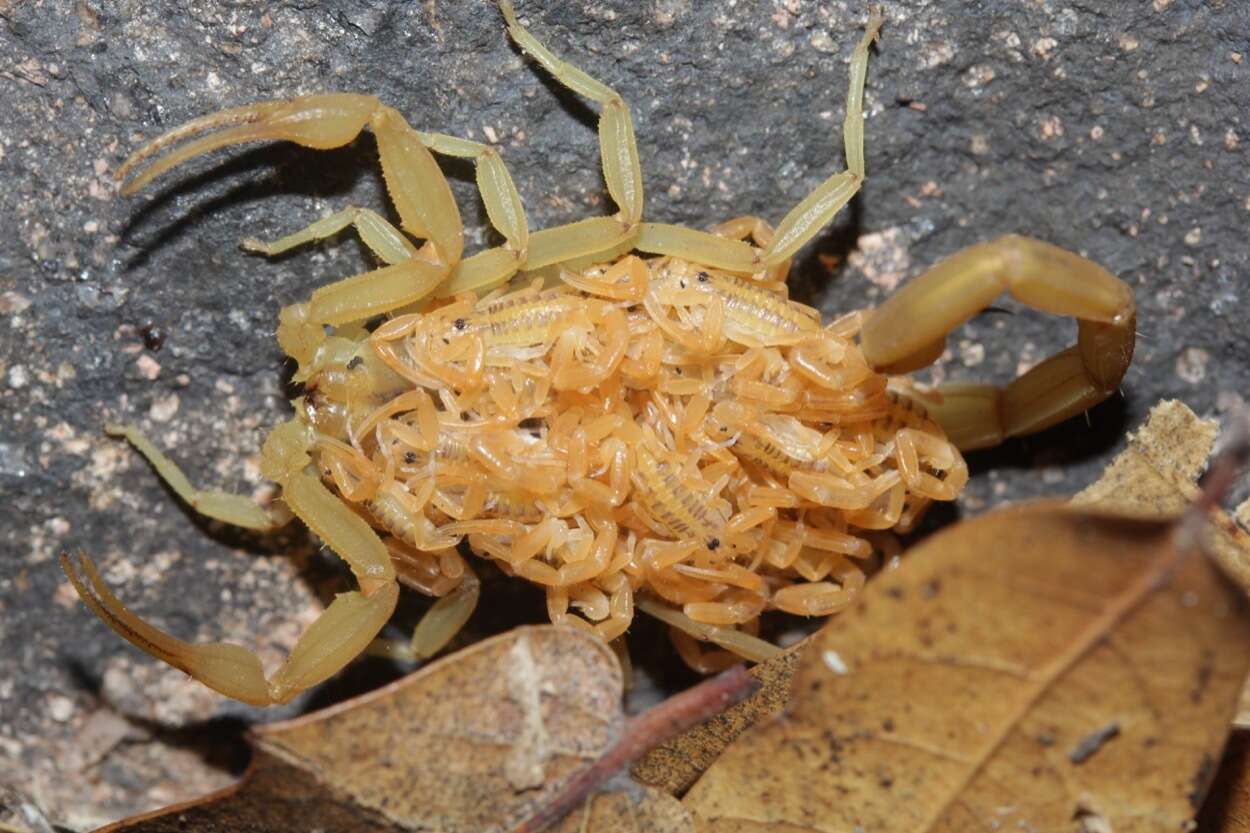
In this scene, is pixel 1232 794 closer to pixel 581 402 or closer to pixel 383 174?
pixel 581 402

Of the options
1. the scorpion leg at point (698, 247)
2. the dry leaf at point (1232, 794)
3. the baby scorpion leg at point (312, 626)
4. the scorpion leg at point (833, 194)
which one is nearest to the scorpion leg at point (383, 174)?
the baby scorpion leg at point (312, 626)

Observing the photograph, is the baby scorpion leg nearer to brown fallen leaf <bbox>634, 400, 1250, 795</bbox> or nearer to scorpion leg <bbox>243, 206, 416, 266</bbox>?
scorpion leg <bbox>243, 206, 416, 266</bbox>

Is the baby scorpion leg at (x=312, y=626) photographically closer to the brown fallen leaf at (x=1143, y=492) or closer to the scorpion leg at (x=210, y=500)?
the scorpion leg at (x=210, y=500)

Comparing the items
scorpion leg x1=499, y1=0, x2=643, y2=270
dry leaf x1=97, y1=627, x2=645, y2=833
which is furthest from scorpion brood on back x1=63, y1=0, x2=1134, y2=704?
dry leaf x1=97, y1=627, x2=645, y2=833

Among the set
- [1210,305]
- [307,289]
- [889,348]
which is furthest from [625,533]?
[1210,305]

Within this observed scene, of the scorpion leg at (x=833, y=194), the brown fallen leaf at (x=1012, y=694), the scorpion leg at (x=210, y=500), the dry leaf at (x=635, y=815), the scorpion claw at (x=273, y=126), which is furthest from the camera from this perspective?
the scorpion leg at (x=210, y=500)
